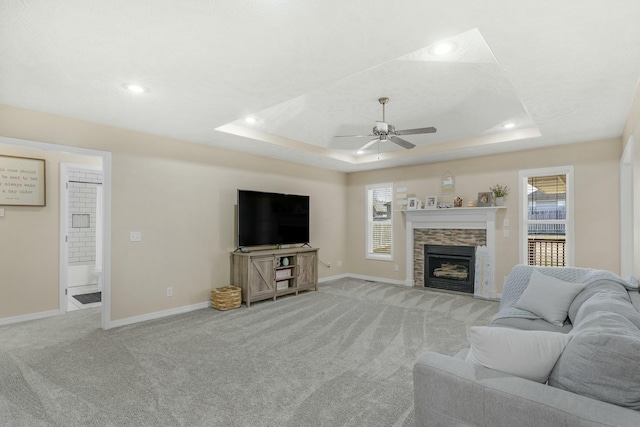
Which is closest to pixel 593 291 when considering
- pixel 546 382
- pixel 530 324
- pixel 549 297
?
pixel 549 297

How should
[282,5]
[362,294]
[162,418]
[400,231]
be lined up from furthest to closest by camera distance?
[400,231]
[362,294]
[162,418]
[282,5]

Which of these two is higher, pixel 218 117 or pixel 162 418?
pixel 218 117

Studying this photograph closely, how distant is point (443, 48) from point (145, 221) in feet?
12.7

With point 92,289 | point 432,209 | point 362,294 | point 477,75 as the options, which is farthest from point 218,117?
point 92,289

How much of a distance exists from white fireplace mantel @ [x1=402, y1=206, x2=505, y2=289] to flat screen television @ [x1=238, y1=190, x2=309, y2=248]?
79.5 inches

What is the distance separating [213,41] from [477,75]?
2.24 m

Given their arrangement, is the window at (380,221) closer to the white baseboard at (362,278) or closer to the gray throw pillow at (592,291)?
the white baseboard at (362,278)

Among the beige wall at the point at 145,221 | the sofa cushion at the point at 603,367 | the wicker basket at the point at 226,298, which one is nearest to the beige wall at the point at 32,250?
the beige wall at the point at 145,221

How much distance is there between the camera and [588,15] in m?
1.82

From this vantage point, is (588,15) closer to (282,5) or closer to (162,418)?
(282,5)

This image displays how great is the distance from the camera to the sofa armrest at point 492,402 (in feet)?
3.76

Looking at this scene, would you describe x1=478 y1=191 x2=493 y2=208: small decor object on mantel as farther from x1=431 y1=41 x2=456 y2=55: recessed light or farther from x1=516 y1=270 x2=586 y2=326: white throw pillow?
x1=431 y1=41 x2=456 y2=55: recessed light

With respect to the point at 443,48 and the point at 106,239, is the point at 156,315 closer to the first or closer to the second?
the point at 106,239

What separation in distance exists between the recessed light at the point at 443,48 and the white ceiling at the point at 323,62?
83 mm
